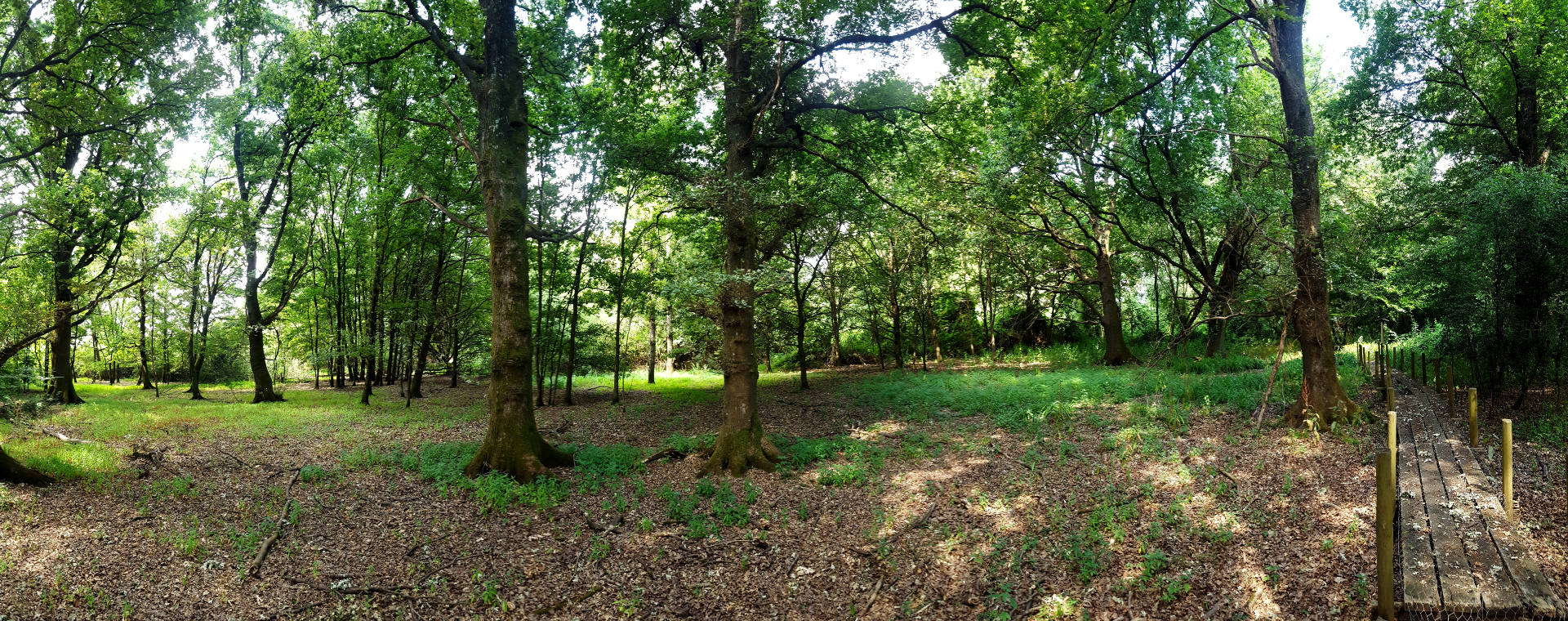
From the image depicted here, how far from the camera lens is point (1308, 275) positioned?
363 inches

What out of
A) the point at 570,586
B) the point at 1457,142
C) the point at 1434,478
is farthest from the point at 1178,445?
the point at 1457,142

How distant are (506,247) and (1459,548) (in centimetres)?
1031

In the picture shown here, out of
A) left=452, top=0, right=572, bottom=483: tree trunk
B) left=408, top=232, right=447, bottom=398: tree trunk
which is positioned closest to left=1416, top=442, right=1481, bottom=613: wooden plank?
left=452, top=0, right=572, bottom=483: tree trunk

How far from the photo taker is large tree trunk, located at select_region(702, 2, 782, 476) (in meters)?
9.28

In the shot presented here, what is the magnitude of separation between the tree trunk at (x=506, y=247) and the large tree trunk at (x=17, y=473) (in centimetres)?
431

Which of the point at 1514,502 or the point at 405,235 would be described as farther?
the point at 405,235

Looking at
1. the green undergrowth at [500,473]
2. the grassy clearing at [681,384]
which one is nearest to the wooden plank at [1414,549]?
the green undergrowth at [500,473]

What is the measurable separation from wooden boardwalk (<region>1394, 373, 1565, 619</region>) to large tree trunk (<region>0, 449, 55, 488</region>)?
41.7ft

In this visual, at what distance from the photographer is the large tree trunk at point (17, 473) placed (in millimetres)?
6973

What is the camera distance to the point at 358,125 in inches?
774

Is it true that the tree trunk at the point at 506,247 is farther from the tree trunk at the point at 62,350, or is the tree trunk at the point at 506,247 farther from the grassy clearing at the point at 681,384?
the tree trunk at the point at 62,350

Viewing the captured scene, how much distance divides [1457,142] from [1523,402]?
8.20 m

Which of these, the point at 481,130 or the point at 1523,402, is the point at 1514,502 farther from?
the point at 481,130

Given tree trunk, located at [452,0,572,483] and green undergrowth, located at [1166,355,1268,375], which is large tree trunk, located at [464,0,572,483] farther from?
green undergrowth, located at [1166,355,1268,375]
